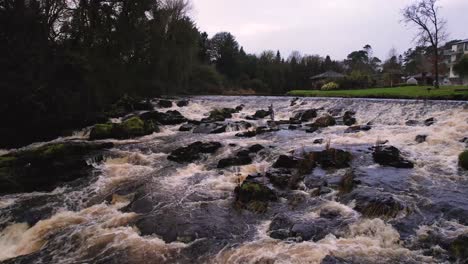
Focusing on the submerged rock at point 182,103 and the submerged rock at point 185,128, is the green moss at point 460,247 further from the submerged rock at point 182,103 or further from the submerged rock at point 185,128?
the submerged rock at point 182,103

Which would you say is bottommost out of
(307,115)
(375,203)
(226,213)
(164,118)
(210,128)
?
(226,213)

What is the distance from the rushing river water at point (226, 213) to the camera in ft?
25.7

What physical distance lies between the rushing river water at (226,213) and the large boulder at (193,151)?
325 millimetres

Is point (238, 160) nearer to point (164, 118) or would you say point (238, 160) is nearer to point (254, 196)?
point (254, 196)

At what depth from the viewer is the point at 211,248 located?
26.8 ft

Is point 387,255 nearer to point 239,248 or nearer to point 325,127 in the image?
point 239,248

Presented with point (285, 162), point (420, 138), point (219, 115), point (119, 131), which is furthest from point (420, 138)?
point (119, 131)

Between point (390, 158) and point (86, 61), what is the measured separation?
19174mm

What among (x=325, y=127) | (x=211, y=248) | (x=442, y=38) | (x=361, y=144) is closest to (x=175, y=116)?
(x=325, y=127)

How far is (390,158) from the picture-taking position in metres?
13.4

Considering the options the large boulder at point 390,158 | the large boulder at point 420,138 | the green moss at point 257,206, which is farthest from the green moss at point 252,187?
the large boulder at point 420,138

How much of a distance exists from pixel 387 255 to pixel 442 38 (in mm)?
33804

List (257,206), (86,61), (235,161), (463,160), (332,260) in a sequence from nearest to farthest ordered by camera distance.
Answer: (332,260) < (257,206) < (463,160) < (235,161) < (86,61)

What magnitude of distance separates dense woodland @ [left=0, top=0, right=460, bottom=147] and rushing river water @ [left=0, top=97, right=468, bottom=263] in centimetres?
735
